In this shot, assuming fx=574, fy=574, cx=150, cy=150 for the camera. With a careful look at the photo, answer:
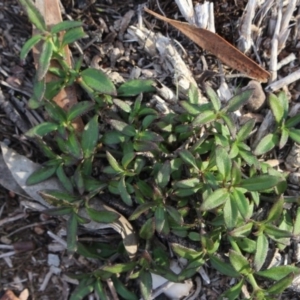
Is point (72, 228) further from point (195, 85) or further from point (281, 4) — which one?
point (281, 4)

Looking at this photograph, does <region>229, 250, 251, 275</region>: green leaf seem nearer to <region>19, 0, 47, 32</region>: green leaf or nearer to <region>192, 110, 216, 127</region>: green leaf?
<region>192, 110, 216, 127</region>: green leaf

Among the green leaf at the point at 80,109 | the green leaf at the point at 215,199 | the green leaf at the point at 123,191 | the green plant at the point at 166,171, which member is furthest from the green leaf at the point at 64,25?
the green leaf at the point at 215,199

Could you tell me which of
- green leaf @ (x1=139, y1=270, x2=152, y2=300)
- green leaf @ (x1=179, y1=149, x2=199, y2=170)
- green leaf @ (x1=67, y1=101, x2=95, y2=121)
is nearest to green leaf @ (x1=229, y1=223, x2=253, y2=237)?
green leaf @ (x1=179, y1=149, x2=199, y2=170)

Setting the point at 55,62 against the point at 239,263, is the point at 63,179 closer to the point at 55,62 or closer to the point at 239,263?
the point at 55,62

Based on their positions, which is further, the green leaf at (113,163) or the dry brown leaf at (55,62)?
the dry brown leaf at (55,62)

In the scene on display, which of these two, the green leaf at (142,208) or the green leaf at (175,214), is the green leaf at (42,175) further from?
the green leaf at (175,214)

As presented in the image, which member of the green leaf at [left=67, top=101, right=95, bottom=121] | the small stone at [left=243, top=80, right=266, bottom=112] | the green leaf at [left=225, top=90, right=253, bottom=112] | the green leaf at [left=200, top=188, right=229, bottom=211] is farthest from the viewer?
the small stone at [left=243, top=80, right=266, bottom=112]

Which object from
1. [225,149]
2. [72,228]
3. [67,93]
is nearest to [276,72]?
[225,149]

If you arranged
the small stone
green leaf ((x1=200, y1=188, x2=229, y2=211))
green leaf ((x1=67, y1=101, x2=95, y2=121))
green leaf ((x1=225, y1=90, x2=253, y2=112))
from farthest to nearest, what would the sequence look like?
the small stone
green leaf ((x1=67, y1=101, x2=95, y2=121))
green leaf ((x1=225, y1=90, x2=253, y2=112))
green leaf ((x1=200, y1=188, x2=229, y2=211))
